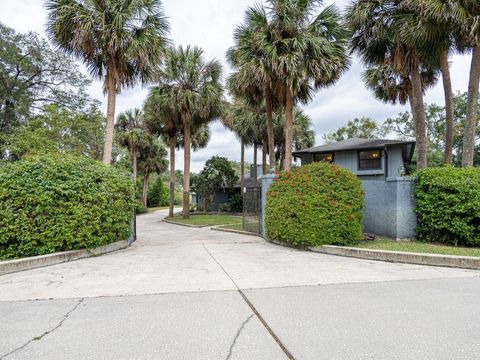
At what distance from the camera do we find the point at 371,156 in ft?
62.8

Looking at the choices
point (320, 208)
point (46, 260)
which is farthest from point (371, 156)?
point (46, 260)

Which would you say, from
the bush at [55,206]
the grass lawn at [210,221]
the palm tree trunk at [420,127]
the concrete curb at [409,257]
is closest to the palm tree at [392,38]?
the palm tree trunk at [420,127]

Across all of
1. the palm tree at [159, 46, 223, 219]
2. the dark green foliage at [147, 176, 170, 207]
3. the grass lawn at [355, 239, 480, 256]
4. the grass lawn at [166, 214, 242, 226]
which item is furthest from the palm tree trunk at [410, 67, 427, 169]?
the dark green foliage at [147, 176, 170, 207]

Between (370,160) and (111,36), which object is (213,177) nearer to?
(370,160)

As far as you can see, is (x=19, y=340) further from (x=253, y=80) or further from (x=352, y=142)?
(x=352, y=142)

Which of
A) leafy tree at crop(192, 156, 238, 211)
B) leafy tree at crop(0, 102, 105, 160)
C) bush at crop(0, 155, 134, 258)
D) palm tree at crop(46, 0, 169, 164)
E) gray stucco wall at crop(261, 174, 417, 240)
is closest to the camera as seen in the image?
bush at crop(0, 155, 134, 258)

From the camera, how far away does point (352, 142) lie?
820 inches

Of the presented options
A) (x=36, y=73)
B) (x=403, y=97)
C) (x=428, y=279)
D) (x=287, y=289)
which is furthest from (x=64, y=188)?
(x=36, y=73)

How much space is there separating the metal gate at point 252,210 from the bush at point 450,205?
5232mm

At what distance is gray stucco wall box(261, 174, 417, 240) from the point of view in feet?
29.5

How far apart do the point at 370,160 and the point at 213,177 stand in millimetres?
12155

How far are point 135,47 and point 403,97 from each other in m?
→ 14.0

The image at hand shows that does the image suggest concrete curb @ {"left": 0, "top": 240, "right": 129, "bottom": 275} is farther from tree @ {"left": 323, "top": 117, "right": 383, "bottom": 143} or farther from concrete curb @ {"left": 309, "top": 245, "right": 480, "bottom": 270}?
tree @ {"left": 323, "top": 117, "right": 383, "bottom": 143}

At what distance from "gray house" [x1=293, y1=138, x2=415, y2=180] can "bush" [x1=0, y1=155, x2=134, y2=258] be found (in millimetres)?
15365
